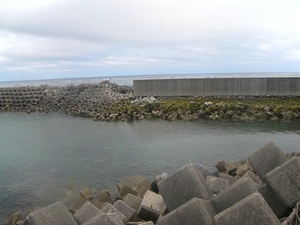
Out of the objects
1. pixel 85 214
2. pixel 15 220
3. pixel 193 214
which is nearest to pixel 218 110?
pixel 15 220

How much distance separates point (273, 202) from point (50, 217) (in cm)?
311

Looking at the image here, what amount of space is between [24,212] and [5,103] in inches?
1136

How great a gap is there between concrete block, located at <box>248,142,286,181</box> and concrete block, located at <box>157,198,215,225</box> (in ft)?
5.55

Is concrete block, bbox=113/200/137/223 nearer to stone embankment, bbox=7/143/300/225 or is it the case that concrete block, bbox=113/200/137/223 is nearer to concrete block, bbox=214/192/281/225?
stone embankment, bbox=7/143/300/225

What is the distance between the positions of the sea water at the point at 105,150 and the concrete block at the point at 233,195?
490 centimetres

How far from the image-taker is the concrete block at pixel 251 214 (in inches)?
133

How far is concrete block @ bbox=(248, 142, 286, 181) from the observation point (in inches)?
204

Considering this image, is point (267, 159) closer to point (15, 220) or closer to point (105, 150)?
point (15, 220)

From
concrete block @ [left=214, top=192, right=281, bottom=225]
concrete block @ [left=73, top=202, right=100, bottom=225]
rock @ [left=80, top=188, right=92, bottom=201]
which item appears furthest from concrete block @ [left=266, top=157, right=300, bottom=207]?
rock @ [left=80, top=188, right=92, bottom=201]

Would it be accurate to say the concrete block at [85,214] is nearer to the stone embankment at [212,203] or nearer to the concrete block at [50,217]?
the stone embankment at [212,203]

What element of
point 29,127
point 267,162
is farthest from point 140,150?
point 29,127

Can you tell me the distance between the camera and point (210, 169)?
7.48 meters

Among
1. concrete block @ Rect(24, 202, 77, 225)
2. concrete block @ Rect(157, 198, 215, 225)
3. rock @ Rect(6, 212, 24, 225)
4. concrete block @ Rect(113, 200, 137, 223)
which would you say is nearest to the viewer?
concrete block @ Rect(157, 198, 215, 225)

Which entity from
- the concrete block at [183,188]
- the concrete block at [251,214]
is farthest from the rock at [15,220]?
the concrete block at [251,214]
